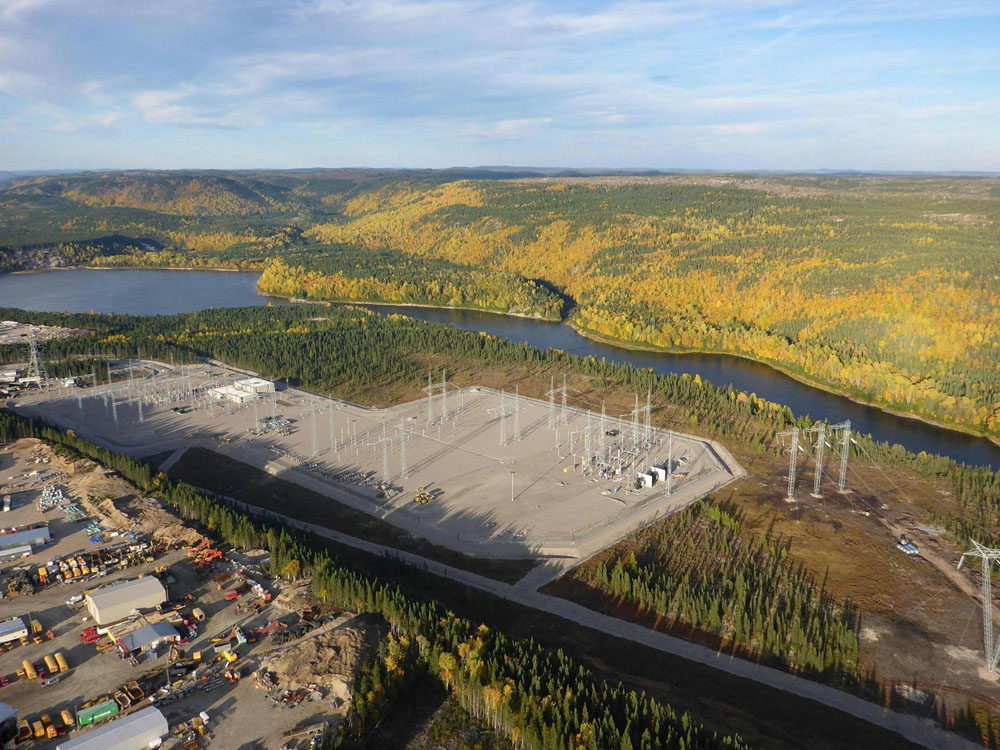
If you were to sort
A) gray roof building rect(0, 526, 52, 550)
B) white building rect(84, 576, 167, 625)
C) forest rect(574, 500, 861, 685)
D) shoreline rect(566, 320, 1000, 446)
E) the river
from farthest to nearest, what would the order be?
shoreline rect(566, 320, 1000, 446) < the river < gray roof building rect(0, 526, 52, 550) < forest rect(574, 500, 861, 685) < white building rect(84, 576, 167, 625)

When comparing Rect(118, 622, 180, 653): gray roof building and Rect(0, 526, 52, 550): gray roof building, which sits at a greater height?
Rect(0, 526, 52, 550): gray roof building

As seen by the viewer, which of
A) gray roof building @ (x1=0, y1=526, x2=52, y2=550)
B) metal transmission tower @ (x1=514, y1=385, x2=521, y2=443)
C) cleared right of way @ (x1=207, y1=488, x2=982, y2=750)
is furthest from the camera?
metal transmission tower @ (x1=514, y1=385, x2=521, y2=443)

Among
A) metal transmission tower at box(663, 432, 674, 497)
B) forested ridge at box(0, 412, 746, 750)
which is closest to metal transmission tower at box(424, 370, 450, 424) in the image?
metal transmission tower at box(663, 432, 674, 497)

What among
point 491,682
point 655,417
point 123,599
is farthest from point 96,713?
point 655,417

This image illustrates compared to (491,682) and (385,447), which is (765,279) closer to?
(385,447)

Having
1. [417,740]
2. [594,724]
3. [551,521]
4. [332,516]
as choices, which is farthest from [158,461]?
[594,724]

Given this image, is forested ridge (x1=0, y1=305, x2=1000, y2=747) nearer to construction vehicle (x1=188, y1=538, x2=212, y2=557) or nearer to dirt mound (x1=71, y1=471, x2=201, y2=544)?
construction vehicle (x1=188, y1=538, x2=212, y2=557)

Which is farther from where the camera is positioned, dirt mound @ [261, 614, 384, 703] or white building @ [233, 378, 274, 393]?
white building @ [233, 378, 274, 393]

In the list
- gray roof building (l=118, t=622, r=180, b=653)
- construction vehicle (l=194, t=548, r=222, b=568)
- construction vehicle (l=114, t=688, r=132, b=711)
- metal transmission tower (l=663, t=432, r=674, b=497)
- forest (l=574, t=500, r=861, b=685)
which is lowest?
forest (l=574, t=500, r=861, b=685)
